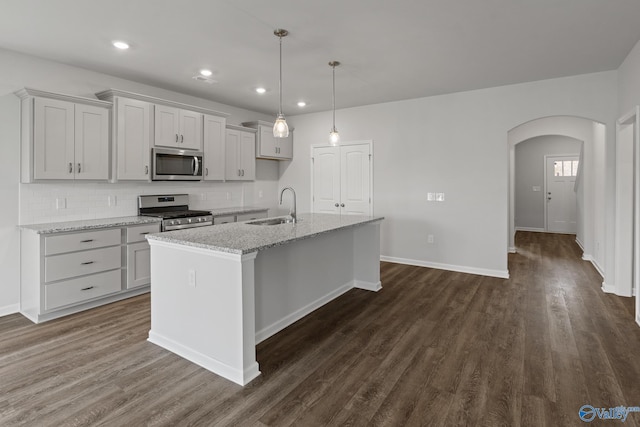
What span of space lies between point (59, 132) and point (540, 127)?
7215 millimetres

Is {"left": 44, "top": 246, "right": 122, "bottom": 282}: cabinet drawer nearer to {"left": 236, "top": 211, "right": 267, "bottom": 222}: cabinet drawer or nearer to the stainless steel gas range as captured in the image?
the stainless steel gas range

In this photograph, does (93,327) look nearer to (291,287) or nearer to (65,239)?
(65,239)

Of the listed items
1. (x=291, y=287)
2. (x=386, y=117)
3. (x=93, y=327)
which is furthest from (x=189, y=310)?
(x=386, y=117)

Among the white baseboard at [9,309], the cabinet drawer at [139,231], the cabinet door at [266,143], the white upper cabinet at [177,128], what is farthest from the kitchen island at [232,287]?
the cabinet door at [266,143]

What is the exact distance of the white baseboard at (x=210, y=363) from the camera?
237 cm

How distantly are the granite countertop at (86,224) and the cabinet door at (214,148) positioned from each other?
1.23m

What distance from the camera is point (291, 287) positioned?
3.31m

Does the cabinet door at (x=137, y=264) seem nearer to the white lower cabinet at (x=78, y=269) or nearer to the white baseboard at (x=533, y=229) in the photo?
the white lower cabinet at (x=78, y=269)

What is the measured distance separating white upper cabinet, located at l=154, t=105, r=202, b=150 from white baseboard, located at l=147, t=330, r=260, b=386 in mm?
2613

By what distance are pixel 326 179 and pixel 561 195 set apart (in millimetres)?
6547

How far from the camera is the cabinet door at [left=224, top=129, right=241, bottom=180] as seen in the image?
5590 mm

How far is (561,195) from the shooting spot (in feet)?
29.9

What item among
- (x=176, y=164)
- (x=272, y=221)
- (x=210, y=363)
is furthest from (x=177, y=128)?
(x=210, y=363)

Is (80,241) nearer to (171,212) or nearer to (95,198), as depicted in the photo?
(95,198)
